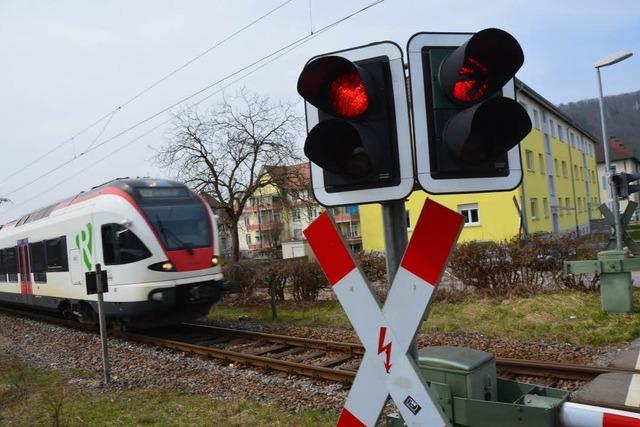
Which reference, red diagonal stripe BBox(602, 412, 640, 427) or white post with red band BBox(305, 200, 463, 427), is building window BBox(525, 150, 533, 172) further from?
red diagonal stripe BBox(602, 412, 640, 427)

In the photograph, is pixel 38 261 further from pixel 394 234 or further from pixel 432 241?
pixel 432 241

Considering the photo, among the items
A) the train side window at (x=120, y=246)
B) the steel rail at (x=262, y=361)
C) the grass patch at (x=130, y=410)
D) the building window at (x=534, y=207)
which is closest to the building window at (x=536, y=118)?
the building window at (x=534, y=207)

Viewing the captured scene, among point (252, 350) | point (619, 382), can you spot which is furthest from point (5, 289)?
point (619, 382)

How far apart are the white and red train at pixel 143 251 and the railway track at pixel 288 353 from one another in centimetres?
63

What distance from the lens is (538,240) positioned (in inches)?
480

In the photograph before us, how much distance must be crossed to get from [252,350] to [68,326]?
7.87 m

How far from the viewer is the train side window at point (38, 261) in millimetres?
14320

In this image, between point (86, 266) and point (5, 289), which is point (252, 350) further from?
point (5, 289)

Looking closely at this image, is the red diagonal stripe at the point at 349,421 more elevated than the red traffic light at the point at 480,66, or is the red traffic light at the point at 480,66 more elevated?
the red traffic light at the point at 480,66

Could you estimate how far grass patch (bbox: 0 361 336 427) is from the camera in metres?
5.50

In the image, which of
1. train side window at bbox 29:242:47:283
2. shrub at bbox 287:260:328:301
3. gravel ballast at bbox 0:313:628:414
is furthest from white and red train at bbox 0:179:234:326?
shrub at bbox 287:260:328:301

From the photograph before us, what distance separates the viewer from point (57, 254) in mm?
13367

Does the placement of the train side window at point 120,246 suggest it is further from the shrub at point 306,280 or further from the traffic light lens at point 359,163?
the traffic light lens at point 359,163

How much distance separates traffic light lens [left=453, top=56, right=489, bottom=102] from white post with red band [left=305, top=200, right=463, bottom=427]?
0.51 meters
